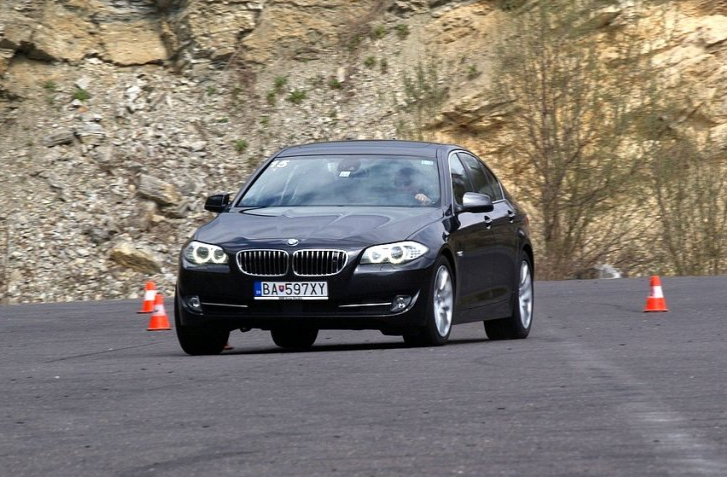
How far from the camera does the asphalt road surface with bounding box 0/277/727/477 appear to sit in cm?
652

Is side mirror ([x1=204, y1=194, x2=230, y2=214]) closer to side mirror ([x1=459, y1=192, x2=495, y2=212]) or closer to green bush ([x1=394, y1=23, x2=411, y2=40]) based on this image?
side mirror ([x1=459, y1=192, x2=495, y2=212])

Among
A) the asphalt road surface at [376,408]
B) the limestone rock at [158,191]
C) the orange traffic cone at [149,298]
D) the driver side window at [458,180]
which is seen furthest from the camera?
the limestone rock at [158,191]

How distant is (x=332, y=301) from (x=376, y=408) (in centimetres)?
353

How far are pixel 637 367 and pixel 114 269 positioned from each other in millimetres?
23132

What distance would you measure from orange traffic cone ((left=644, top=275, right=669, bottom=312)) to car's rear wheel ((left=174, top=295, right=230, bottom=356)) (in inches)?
265

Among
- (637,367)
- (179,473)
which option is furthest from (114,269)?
(179,473)

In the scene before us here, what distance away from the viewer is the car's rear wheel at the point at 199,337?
12156mm

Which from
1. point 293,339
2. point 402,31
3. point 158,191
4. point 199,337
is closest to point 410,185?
point 293,339

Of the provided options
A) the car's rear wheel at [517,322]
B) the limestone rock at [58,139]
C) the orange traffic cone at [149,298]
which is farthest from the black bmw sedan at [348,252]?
the limestone rock at [58,139]

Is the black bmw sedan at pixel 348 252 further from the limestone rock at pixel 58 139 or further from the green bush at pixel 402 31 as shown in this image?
the green bush at pixel 402 31

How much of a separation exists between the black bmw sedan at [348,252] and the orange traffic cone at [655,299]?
13.9 feet

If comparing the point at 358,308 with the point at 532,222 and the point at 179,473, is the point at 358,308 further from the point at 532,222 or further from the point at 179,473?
the point at 532,222

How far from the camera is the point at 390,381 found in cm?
962

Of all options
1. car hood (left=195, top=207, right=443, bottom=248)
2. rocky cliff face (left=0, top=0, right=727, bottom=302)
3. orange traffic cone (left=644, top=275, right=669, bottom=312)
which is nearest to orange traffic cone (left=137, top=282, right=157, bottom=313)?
orange traffic cone (left=644, top=275, right=669, bottom=312)
